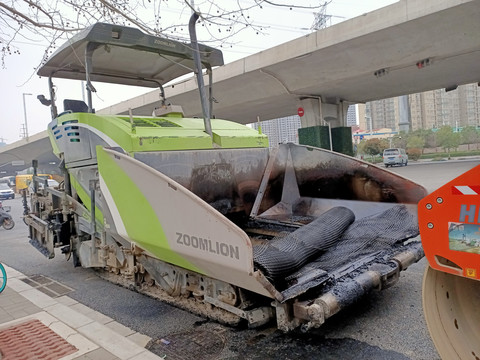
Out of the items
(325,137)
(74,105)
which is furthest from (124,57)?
(325,137)

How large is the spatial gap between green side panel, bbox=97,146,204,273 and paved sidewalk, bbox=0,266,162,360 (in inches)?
29.8

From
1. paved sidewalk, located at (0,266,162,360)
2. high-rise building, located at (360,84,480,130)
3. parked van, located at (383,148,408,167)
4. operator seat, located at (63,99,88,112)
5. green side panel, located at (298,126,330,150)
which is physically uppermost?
high-rise building, located at (360,84,480,130)

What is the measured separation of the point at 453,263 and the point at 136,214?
254 cm

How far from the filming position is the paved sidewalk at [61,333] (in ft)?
9.84

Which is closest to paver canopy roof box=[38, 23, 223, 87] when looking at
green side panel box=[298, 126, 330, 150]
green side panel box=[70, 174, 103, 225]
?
green side panel box=[70, 174, 103, 225]

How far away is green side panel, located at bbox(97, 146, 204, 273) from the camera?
10.7ft

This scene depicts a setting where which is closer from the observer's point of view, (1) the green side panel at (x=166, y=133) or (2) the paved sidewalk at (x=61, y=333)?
(2) the paved sidewalk at (x=61, y=333)

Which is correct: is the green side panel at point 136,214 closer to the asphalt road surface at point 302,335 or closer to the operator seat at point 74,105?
the asphalt road surface at point 302,335

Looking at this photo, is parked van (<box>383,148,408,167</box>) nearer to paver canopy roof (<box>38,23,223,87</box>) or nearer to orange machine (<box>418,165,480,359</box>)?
paver canopy roof (<box>38,23,223,87</box>)

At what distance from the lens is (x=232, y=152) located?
4.89 meters

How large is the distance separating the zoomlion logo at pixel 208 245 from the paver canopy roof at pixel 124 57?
93.6 inches

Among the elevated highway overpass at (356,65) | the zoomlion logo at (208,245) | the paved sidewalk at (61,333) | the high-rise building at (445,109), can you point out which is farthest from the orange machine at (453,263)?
the high-rise building at (445,109)

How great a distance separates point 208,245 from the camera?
2.81m

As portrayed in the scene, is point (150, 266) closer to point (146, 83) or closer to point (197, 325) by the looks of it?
point (197, 325)
